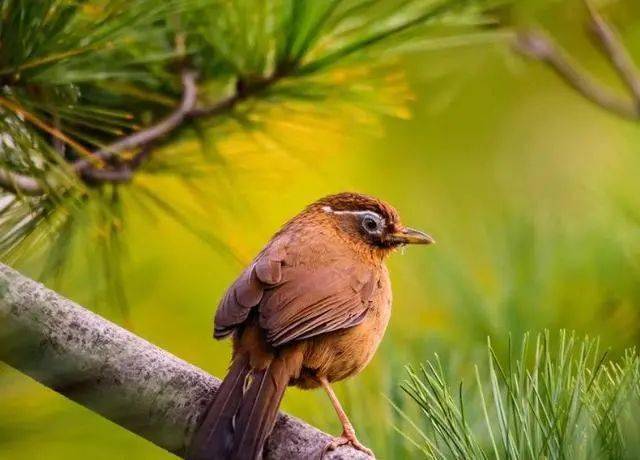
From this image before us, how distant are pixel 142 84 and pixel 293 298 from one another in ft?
2.06

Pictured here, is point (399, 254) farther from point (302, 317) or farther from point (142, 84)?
point (142, 84)

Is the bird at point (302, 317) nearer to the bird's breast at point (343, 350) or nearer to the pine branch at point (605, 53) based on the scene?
the bird's breast at point (343, 350)

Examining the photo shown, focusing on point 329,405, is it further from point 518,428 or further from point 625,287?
point 518,428

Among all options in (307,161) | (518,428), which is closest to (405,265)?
(307,161)

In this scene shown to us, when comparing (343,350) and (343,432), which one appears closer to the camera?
(343,432)

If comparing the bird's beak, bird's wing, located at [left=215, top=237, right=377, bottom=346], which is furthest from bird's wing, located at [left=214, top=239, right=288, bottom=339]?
the bird's beak

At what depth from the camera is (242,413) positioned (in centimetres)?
267

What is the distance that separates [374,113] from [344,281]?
0.46 meters

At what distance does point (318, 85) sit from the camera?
308cm

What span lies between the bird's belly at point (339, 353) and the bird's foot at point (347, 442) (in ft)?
0.96

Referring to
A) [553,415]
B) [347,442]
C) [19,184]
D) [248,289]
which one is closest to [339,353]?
[248,289]

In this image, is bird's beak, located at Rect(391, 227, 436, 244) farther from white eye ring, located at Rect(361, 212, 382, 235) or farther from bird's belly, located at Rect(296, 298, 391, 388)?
bird's belly, located at Rect(296, 298, 391, 388)

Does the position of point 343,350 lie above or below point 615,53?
below

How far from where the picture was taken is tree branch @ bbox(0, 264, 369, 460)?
2285 mm
